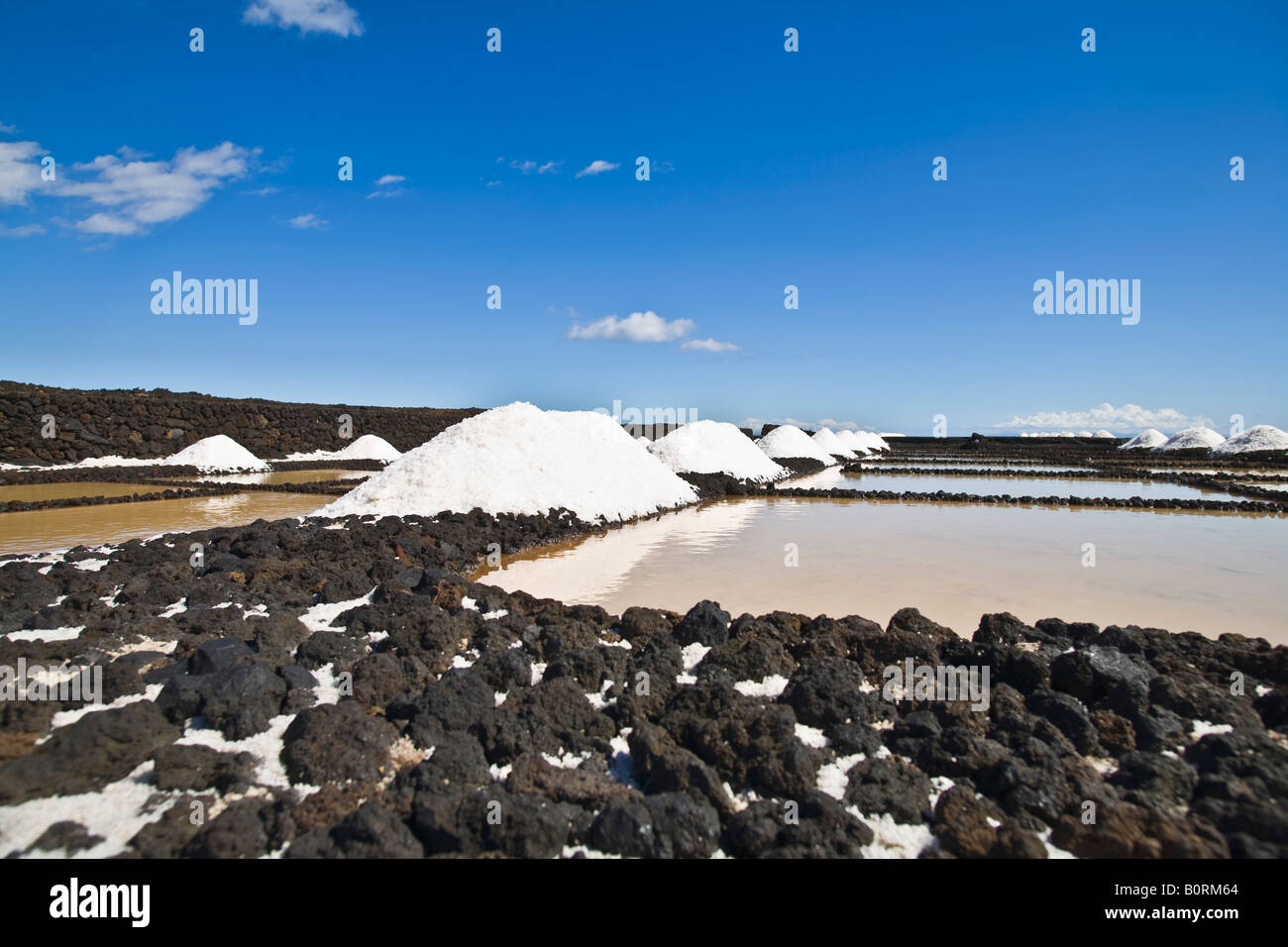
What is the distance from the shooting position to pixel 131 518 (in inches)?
470

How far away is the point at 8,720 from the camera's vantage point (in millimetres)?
3285

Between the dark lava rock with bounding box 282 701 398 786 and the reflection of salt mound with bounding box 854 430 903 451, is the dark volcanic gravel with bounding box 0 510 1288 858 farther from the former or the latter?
the reflection of salt mound with bounding box 854 430 903 451

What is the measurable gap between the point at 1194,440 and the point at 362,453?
52219 millimetres

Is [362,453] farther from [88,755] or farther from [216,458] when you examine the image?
[88,755]

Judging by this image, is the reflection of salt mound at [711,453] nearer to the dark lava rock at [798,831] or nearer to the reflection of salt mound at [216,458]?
the reflection of salt mound at [216,458]

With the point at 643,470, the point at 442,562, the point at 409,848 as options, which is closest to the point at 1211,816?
the point at 409,848

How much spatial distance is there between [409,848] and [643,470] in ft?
43.8

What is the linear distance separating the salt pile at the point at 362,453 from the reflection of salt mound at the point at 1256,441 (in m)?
47.0

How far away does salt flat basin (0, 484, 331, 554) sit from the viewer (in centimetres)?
952

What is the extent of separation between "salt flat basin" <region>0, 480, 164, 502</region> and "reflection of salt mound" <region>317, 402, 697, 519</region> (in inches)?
304

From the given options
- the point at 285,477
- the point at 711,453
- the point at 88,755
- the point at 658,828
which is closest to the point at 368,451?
the point at 285,477

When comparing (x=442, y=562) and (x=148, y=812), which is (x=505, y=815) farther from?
(x=442, y=562)

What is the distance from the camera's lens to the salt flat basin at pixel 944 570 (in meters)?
6.41

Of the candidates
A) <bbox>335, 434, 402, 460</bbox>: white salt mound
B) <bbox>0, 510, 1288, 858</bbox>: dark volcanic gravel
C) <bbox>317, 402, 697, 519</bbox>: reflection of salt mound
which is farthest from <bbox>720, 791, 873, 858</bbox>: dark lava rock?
<bbox>335, 434, 402, 460</bbox>: white salt mound
